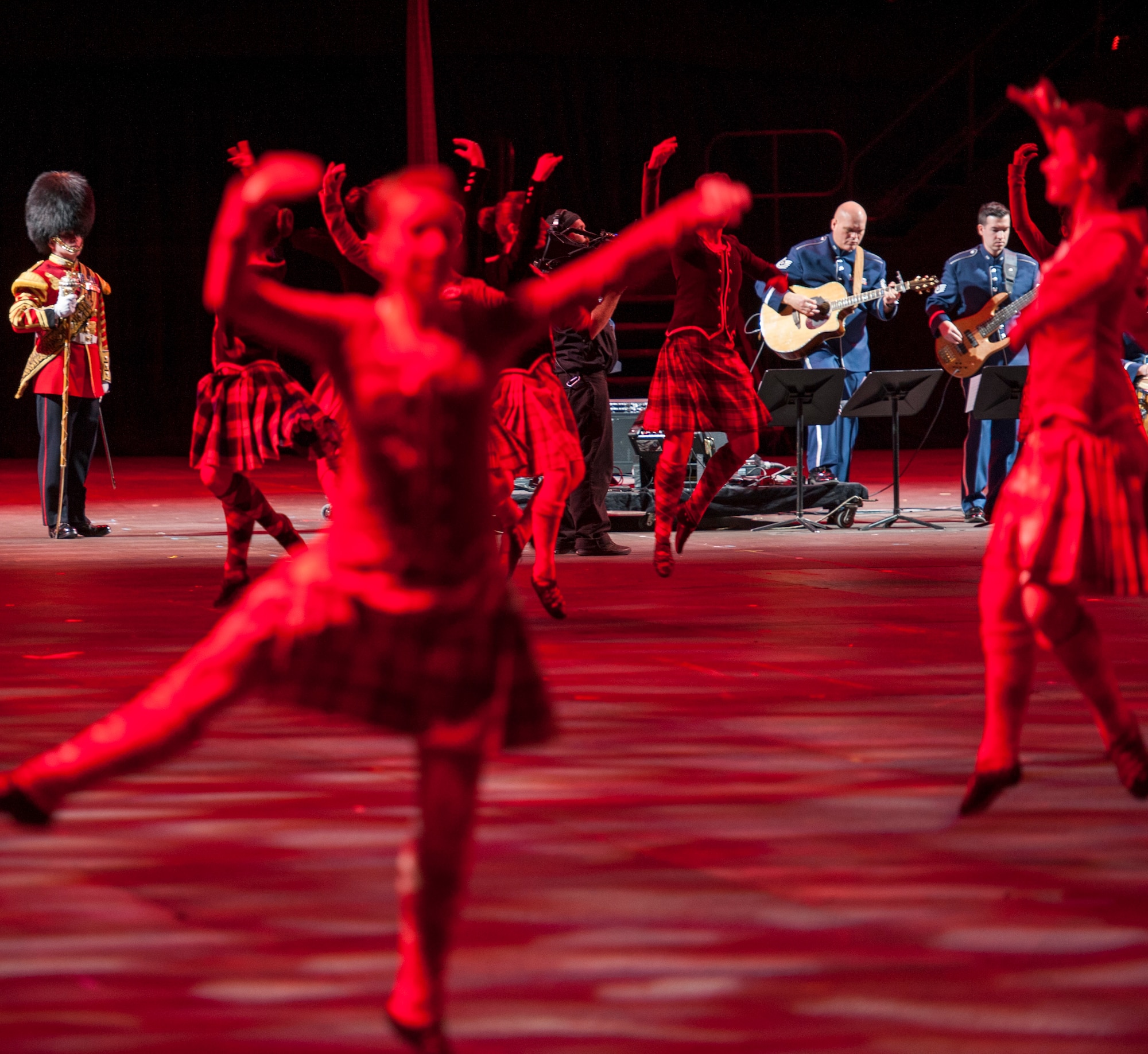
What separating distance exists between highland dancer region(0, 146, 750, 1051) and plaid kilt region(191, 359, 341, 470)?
384 cm

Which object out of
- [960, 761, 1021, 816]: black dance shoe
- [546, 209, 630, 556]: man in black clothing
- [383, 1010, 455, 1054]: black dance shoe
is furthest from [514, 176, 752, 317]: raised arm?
[546, 209, 630, 556]: man in black clothing

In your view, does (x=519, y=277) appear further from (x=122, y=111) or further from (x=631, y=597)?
(x=122, y=111)

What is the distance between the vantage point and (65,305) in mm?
9461

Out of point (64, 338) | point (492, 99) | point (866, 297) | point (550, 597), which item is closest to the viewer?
point (550, 597)

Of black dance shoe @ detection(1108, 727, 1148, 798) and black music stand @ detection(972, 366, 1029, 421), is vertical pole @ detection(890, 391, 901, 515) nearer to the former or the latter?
black music stand @ detection(972, 366, 1029, 421)

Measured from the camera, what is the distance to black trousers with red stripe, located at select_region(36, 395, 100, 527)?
9.54m

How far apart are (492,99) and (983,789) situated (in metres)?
14.5

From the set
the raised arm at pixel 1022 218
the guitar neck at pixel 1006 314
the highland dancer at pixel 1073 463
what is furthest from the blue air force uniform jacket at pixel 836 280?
the highland dancer at pixel 1073 463

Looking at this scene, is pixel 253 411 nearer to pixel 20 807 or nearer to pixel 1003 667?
pixel 1003 667

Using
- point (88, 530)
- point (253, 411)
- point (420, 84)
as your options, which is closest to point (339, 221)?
point (253, 411)

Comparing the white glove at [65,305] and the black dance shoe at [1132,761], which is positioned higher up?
the white glove at [65,305]

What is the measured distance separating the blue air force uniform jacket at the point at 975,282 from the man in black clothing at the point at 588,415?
241 cm

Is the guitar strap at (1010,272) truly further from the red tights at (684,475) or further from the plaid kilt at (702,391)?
the red tights at (684,475)

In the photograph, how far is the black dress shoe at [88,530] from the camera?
955 cm
